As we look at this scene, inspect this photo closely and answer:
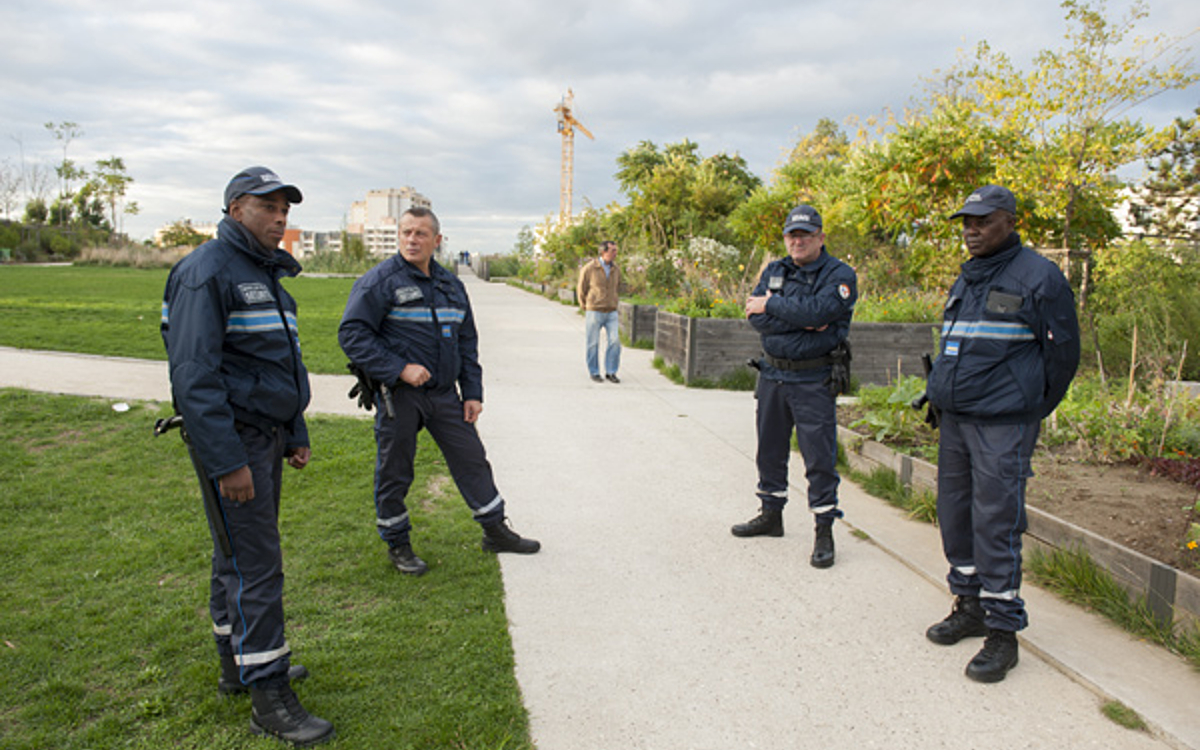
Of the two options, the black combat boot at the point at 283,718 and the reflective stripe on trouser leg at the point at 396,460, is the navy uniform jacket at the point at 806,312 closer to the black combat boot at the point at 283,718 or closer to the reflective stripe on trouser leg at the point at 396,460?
the reflective stripe on trouser leg at the point at 396,460

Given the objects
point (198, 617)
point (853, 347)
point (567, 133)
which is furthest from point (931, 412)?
point (567, 133)

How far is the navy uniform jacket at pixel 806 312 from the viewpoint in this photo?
4449 millimetres

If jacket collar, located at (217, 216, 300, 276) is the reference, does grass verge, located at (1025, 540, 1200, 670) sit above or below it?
below

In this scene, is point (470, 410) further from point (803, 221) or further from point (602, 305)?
point (602, 305)

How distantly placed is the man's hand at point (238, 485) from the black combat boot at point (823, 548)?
3.04 metres

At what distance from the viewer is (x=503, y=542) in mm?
4508

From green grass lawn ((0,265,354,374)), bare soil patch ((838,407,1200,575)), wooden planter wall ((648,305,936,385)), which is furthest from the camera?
green grass lawn ((0,265,354,374))

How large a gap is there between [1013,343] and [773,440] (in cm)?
169

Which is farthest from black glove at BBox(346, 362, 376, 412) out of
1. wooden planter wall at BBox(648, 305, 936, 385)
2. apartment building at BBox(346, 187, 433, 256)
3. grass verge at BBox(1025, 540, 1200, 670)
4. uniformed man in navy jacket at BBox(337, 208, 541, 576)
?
apartment building at BBox(346, 187, 433, 256)

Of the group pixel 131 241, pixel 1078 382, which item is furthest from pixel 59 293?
pixel 131 241

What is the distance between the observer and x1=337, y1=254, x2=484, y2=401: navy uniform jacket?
4062 mm

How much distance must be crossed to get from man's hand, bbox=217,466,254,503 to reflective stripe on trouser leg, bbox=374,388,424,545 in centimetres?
144

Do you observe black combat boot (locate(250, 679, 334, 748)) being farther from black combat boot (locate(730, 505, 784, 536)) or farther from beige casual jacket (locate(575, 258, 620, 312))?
beige casual jacket (locate(575, 258, 620, 312))

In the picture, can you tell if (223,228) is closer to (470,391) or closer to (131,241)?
(470,391)
